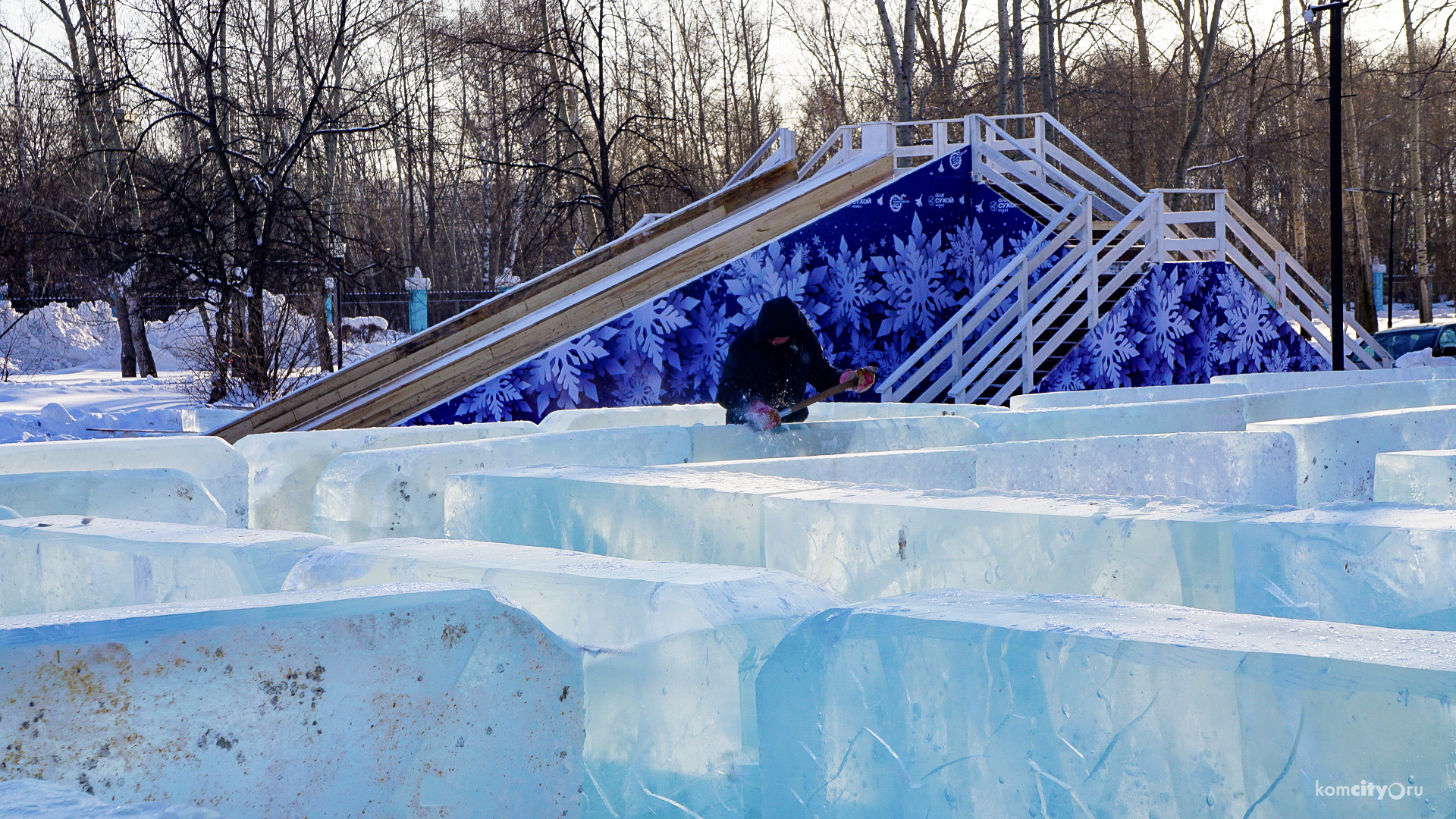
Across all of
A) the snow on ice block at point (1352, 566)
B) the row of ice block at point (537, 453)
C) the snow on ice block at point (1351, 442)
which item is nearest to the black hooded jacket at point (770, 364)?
the row of ice block at point (537, 453)

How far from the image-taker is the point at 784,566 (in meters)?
3.91

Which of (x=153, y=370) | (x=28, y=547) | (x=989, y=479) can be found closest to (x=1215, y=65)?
(x=153, y=370)

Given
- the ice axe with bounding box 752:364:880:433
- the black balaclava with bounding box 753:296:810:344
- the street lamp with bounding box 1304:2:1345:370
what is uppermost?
the street lamp with bounding box 1304:2:1345:370

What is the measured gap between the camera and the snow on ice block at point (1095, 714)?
69.9 inches

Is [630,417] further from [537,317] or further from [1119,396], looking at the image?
[537,317]

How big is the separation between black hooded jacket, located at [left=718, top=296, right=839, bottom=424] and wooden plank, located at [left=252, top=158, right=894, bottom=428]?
4241 mm

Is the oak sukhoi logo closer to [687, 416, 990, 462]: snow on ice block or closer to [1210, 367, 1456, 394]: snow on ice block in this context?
[687, 416, 990, 462]: snow on ice block

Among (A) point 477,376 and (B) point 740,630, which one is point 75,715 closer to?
(B) point 740,630

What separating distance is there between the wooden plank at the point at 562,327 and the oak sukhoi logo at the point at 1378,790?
9.95m

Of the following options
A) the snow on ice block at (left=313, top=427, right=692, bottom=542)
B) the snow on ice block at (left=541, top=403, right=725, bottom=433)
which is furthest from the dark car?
the snow on ice block at (left=313, top=427, right=692, bottom=542)

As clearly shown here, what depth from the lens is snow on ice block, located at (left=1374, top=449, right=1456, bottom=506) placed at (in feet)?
13.4

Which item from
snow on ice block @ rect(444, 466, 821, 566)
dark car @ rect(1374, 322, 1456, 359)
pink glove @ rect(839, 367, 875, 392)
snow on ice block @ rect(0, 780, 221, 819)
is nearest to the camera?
snow on ice block @ rect(0, 780, 221, 819)

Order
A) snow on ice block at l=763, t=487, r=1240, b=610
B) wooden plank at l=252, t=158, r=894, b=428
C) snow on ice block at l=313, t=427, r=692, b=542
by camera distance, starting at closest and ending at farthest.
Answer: snow on ice block at l=763, t=487, r=1240, b=610 → snow on ice block at l=313, t=427, r=692, b=542 → wooden plank at l=252, t=158, r=894, b=428

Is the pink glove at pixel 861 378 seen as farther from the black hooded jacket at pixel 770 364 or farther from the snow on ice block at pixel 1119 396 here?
the snow on ice block at pixel 1119 396
